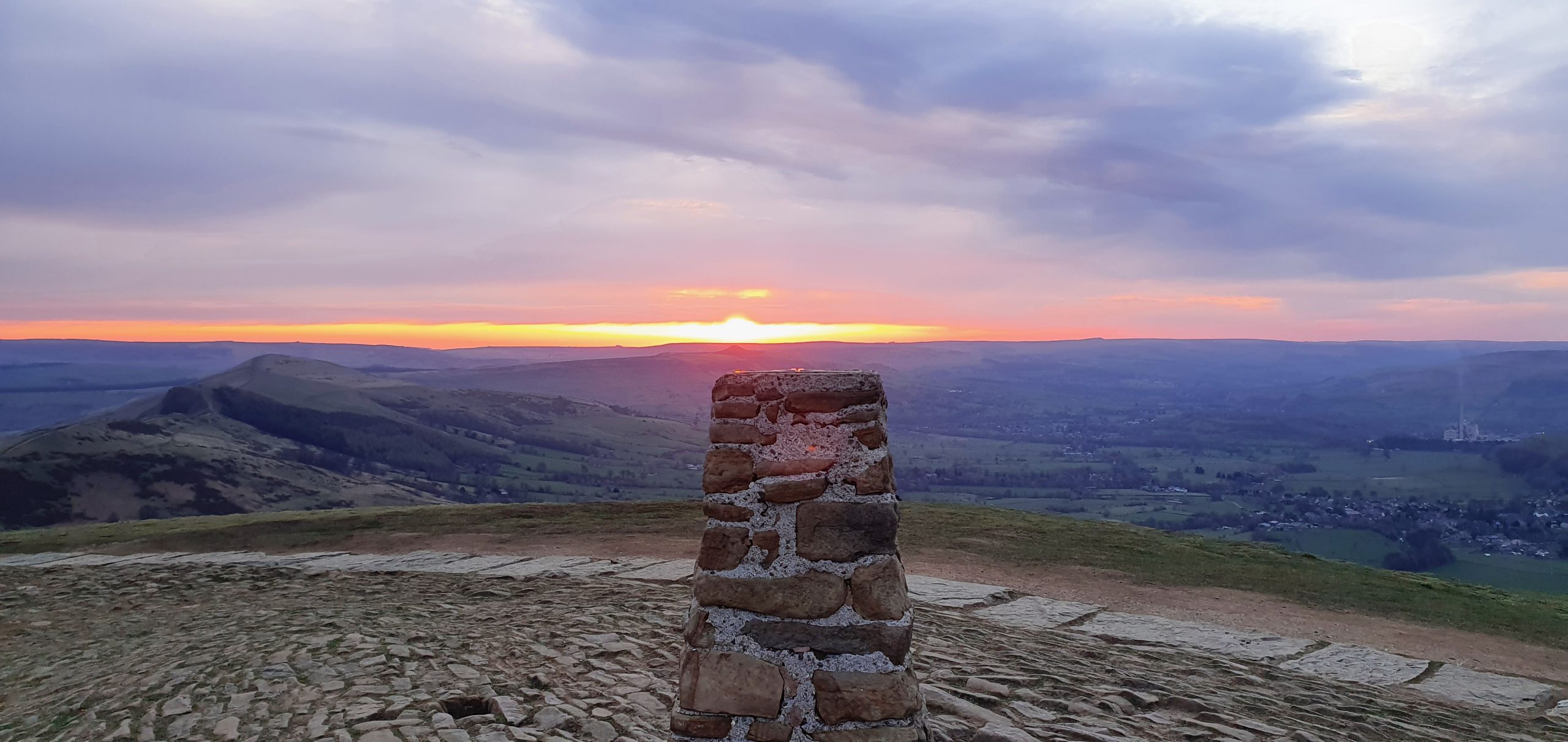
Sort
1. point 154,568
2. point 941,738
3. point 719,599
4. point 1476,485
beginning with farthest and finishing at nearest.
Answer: point 1476,485, point 154,568, point 941,738, point 719,599

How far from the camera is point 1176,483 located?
99.0 metres

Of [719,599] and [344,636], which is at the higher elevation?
[719,599]

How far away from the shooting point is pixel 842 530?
4.30 metres

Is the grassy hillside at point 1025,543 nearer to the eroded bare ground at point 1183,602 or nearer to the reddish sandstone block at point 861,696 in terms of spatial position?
the eroded bare ground at point 1183,602

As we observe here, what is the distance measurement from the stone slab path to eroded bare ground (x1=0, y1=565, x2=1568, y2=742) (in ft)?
1.32

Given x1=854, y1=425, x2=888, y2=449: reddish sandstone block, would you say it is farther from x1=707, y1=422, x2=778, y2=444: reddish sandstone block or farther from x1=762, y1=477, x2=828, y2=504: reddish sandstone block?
x1=707, y1=422, x2=778, y2=444: reddish sandstone block

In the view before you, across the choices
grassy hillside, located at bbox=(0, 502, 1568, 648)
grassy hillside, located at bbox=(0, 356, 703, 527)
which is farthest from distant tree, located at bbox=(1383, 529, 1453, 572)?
grassy hillside, located at bbox=(0, 356, 703, 527)

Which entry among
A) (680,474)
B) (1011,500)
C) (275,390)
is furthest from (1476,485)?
(275,390)

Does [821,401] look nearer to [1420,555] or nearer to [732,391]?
[732,391]

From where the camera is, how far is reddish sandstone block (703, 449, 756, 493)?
4.41 meters

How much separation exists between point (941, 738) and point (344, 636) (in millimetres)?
5907

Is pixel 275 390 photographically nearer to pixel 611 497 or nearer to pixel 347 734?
pixel 611 497

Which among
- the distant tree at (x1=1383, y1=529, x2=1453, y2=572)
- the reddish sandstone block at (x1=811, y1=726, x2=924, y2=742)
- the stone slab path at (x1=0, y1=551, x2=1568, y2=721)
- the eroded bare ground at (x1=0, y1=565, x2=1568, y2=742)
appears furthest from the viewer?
the distant tree at (x1=1383, y1=529, x2=1453, y2=572)

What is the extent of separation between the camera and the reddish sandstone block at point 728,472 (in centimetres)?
441
